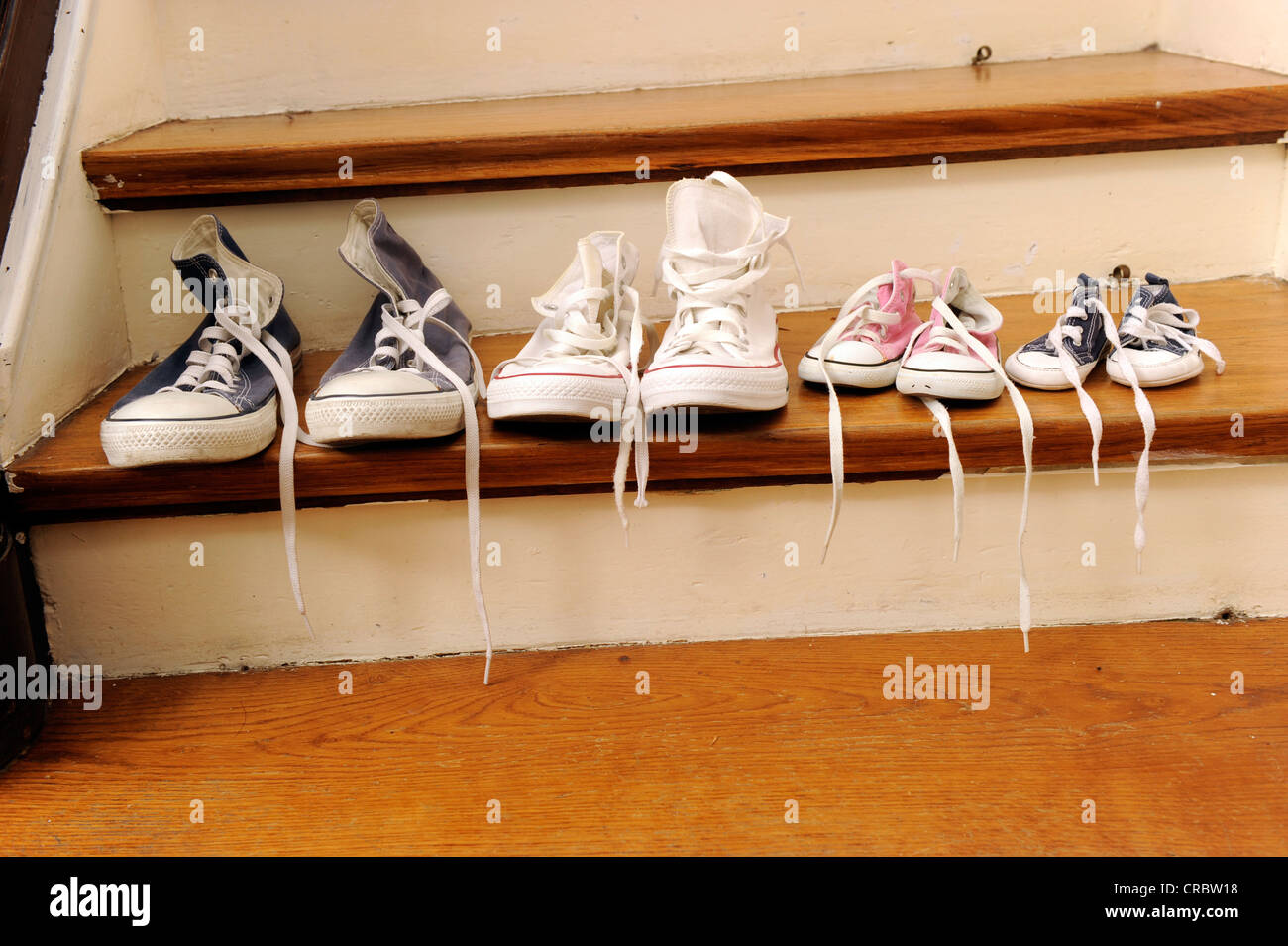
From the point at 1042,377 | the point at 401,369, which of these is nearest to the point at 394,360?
the point at 401,369

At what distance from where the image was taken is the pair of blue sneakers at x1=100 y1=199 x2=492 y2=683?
0.83 metres

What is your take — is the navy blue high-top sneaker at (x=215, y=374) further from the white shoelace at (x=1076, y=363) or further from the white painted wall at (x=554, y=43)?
the white shoelace at (x=1076, y=363)

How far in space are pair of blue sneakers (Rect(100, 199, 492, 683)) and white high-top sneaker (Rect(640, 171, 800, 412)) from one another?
0.20 m

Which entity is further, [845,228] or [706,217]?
[845,228]

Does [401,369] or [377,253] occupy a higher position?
[377,253]

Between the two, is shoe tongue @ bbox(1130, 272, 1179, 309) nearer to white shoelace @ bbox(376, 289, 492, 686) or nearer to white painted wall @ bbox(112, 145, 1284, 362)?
white painted wall @ bbox(112, 145, 1284, 362)

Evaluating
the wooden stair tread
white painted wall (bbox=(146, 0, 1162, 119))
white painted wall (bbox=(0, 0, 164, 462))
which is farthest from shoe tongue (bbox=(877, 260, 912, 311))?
white painted wall (bbox=(0, 0, 164, 462))

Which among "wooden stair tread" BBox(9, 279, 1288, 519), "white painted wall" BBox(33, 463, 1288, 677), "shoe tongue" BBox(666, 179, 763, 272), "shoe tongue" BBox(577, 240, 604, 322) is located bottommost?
"white painted wall" BBox(33, 463, 1288, 677)

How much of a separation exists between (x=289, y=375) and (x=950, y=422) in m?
0.64

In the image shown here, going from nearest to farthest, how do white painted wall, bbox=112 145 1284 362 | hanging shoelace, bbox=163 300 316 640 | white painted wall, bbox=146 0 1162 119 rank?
hanging shoelace, bbox=163 300 316 640 → white painted wall, bbox=112 145 1284 362 → white painted wall, bbox=146 0 1162 119

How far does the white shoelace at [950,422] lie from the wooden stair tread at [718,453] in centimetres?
1

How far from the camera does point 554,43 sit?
1329mm

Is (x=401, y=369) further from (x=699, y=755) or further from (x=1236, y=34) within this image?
(x=1236, y=34)
